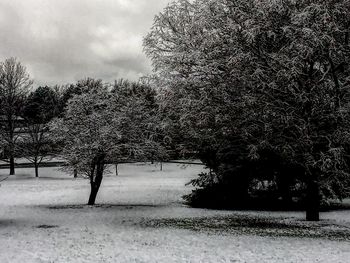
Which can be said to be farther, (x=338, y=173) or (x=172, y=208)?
(x=172, y=208)

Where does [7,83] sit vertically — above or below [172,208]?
above

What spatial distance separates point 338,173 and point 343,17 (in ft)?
16.3

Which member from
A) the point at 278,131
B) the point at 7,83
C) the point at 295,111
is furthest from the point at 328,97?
the point at 7,83

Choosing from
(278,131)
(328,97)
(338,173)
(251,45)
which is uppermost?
(251,45)

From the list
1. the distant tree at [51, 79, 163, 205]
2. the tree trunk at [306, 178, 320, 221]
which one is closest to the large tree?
the tree trunk at [306, 178, 320, 221]

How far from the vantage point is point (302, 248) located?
12.7 meters

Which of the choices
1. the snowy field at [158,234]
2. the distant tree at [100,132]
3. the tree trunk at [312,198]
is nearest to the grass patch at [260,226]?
the snowy field at [158,234]

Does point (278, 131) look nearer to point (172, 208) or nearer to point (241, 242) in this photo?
point (241, 242)

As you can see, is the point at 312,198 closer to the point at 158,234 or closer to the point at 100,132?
the point at 158,234

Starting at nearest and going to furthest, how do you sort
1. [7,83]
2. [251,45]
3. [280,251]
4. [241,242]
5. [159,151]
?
[280,251] < [241,242] < [251,45] < [159,151] < [7,83]

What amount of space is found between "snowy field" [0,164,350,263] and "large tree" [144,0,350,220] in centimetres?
246

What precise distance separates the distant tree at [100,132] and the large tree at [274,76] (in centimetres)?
579

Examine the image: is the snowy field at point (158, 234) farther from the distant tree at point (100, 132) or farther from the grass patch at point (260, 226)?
the distant tree at point (100, 132)

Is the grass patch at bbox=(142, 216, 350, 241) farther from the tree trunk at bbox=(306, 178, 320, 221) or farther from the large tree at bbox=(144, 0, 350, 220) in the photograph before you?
the large tree at bbox=(144, 0, 350, 220)
